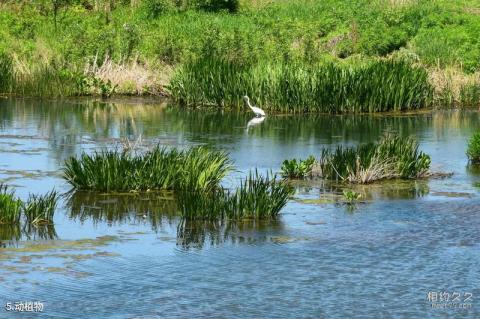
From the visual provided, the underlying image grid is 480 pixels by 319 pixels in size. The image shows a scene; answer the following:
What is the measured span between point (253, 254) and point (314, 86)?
1700 centimetres

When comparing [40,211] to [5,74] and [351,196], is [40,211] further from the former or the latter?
[5,74]

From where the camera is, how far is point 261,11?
47.1m

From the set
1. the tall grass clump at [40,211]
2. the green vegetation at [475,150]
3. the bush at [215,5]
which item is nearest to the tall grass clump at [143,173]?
the tall grass clump at [40,211]

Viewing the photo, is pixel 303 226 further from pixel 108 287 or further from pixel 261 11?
pixel 261 11

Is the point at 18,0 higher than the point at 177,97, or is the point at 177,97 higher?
the point at 18,0

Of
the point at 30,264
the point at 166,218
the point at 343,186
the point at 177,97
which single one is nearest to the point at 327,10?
the point at 177,97

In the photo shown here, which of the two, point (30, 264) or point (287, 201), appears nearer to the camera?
point (30, 264)

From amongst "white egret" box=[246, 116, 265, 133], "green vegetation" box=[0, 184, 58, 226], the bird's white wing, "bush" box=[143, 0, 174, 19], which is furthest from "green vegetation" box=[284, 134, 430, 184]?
"bush" box=[143, 0, 174, 19]

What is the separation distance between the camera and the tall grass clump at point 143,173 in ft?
60.5

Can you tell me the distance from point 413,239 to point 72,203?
18.3ft

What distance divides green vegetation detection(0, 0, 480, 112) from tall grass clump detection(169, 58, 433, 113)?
3 centimetres

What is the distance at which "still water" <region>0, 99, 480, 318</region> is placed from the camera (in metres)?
12.4

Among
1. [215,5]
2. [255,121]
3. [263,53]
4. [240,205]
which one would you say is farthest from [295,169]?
[215,5]

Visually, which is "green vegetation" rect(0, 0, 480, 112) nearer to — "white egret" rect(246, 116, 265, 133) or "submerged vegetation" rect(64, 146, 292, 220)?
"white egret" rect(246, 116, 265, 133)
